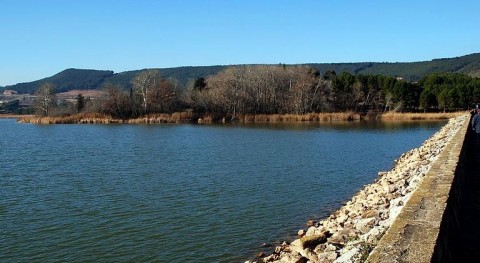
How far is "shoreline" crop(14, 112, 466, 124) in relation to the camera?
76250 mm

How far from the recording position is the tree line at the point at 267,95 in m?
82.2

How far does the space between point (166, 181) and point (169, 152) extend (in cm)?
1256

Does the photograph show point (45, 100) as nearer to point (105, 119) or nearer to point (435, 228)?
point (105, 119)

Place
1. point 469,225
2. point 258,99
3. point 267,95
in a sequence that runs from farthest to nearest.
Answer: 1. point 267,95
2. point 258,99
3. point 469,225

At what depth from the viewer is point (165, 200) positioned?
674 inches

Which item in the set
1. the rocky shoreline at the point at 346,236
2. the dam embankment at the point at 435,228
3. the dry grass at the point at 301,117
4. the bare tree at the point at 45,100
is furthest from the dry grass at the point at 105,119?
the dam embankment at the point at 435,228

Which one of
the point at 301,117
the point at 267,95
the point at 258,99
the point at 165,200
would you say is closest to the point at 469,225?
the point at 165,200

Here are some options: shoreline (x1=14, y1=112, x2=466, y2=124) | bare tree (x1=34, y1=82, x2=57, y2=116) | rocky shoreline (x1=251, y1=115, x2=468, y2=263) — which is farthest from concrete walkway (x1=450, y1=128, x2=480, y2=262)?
bare tree (x1=34, y1=82, x2=57, y2=116)

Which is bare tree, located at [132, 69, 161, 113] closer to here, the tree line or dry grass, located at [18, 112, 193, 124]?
the tree line

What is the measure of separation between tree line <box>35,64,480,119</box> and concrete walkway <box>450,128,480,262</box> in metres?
66.8

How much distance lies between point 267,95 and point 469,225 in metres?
74.8

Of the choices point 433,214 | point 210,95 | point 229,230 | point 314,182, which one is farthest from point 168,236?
point 210,95

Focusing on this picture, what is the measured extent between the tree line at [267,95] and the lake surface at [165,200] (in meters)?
49.7

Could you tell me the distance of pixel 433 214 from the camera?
6.89 m
